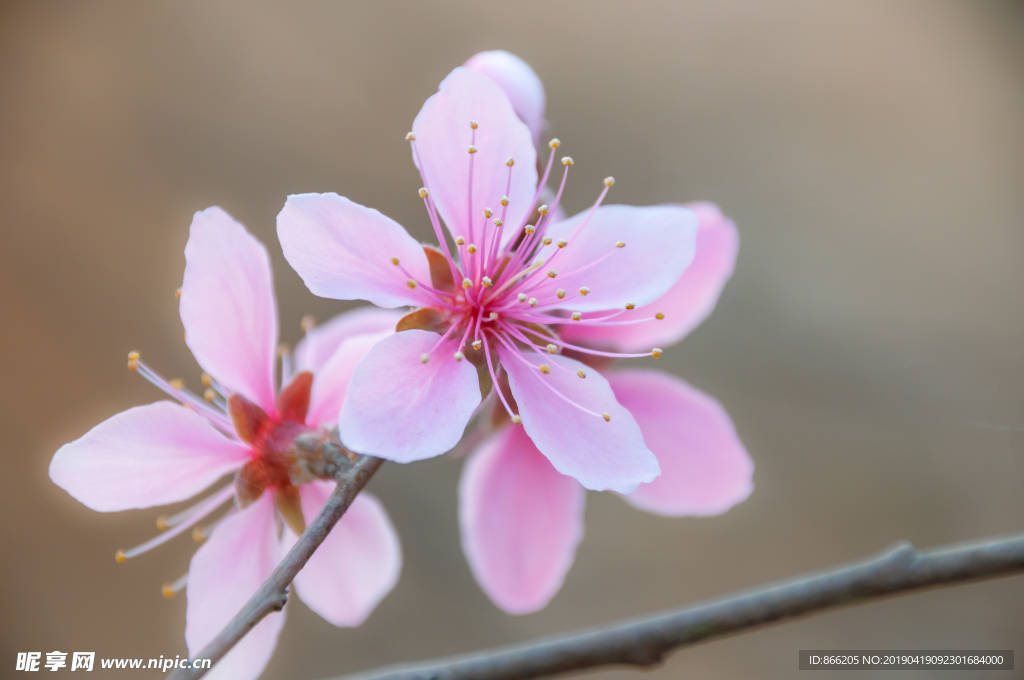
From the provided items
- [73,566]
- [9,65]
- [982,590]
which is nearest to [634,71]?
[9,65]

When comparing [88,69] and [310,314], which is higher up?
[88,69]

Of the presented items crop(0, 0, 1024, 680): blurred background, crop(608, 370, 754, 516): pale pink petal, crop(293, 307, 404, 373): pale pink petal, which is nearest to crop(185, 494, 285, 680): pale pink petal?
crop(293, 307, 404, 373): pale pink petal

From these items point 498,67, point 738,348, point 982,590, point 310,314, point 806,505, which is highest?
point 498,67

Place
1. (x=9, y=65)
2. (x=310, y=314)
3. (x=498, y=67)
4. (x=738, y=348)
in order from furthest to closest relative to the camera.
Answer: (x=738, y=348)
(x=310, y=314)
(x=9, y=65)
(x=498, y=67)

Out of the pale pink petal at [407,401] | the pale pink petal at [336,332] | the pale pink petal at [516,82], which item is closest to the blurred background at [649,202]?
the pale pink petal at [336,332]

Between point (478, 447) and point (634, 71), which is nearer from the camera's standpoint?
point (478, 447)

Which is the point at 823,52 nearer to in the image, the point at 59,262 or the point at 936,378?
the point at 936,378

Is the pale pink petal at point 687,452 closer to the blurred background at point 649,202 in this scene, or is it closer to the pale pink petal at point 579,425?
the pale pink petal at point 579,425
